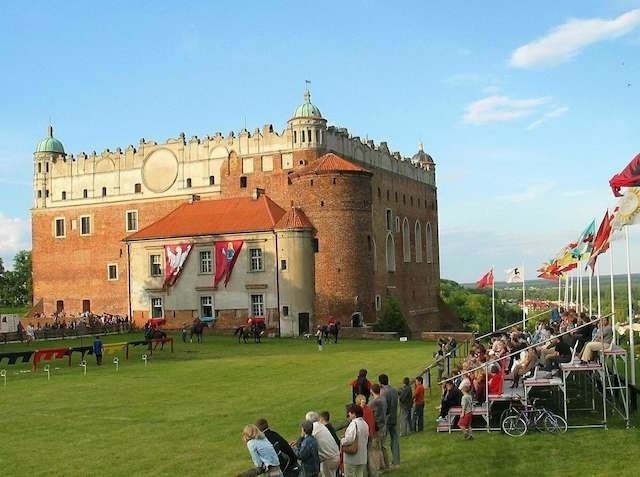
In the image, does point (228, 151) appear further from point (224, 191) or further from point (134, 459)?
point (134, 459)

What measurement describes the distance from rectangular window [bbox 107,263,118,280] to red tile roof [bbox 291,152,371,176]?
1842 cm

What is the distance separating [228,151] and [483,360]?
40699 mm

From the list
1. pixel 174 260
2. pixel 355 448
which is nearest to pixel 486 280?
pixel 174 260

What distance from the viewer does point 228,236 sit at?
53.2 meters

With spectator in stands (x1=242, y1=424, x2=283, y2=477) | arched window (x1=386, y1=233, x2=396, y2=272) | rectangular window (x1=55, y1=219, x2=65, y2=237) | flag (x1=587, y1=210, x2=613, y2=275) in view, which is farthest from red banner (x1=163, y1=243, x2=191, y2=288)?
spectator in stands (x1=242, y1=424, x2=283, y2=477)

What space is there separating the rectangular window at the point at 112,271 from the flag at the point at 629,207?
1954 inches

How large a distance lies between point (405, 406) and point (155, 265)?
1628 inches

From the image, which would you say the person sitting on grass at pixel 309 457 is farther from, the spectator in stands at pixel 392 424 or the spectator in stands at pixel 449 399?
the spectator in stands at pixel 449 399

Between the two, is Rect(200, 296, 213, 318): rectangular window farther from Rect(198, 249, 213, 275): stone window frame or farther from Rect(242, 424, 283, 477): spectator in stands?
Rect(242, 424, 283, 477): spectator in stands

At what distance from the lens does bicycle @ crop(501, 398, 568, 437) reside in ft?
55.5

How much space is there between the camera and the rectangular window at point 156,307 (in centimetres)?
5622

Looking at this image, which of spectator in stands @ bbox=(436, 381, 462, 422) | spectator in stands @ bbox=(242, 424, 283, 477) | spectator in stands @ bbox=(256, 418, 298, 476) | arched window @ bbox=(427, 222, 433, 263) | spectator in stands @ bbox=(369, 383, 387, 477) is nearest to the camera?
spectator in stands @ bbox=(242, 424, 283, 477)

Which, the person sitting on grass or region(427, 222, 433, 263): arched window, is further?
region(427, 222, 433, 263): arched window

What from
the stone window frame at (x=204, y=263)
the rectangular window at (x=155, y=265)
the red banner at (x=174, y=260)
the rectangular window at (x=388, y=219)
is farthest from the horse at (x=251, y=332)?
the rectangular window at (x=388, y=219)
